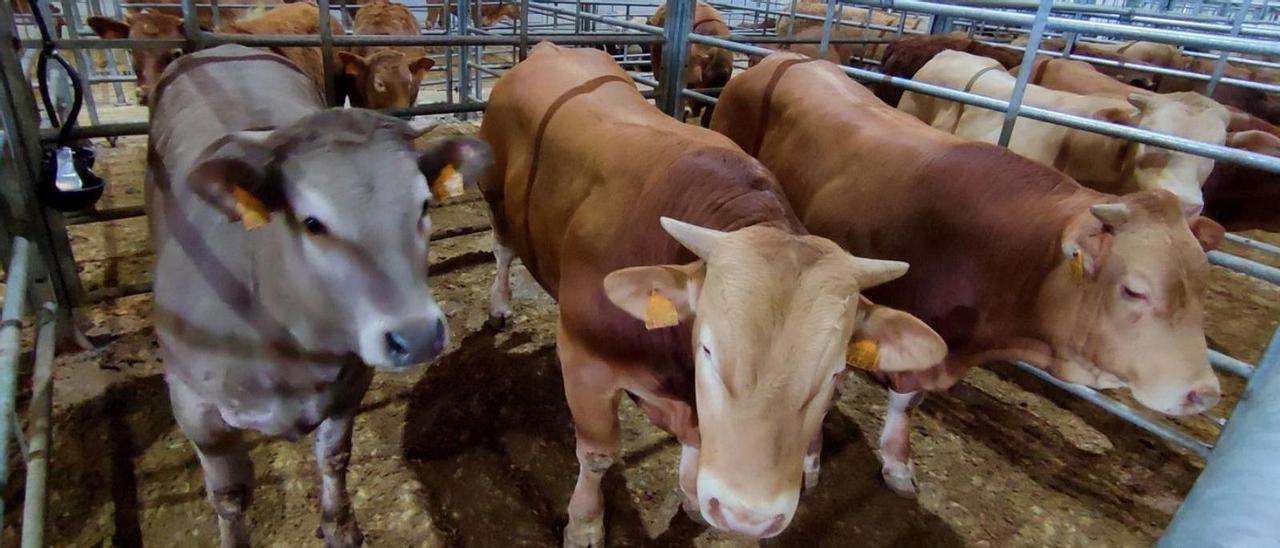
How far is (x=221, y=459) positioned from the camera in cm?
206

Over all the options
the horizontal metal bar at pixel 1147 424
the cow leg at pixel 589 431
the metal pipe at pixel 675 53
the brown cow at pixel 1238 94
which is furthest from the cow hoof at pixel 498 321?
the brown cow at pixel 1238 94

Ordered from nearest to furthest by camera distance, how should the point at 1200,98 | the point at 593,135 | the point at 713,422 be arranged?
the point at 713,422 → the point at 593,135 → the point at 1200,98

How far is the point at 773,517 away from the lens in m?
1.54

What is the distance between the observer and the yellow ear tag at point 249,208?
162 cm

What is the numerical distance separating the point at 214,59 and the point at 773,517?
2.66 meters

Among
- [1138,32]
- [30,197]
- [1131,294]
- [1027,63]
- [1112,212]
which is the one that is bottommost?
[30,197]

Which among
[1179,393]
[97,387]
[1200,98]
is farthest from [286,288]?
[1200,98]

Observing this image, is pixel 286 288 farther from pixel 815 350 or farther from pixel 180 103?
pixel 815 350

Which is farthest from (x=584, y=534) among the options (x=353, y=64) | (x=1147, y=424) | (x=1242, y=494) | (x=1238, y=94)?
(x=1238, y=94)

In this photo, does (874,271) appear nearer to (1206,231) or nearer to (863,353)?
(863,353)

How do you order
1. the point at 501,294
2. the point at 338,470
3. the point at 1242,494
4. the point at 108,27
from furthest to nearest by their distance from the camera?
the point at 108,27 < the point at 501,294 < the point at 338,470 < the point at 1242,494

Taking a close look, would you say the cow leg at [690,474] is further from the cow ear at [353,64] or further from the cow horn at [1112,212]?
the cow ear at [353,64]

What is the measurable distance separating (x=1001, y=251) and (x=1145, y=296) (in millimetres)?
457

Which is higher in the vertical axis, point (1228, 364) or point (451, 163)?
point (451, 163)
